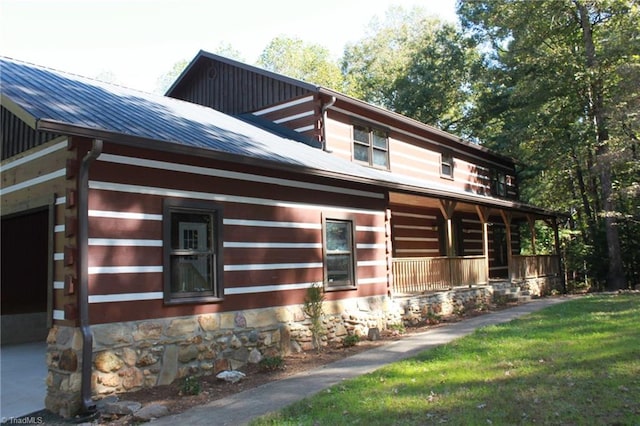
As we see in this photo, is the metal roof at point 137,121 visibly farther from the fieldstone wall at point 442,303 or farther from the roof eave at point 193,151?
the fieldstone wall at point 442,303

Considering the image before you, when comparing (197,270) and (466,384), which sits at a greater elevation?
(197,270)

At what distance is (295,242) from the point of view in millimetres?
9961

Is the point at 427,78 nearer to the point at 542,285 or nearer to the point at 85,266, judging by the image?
the point at 542,285

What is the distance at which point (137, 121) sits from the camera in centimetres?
782

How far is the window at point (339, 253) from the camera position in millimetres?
10828

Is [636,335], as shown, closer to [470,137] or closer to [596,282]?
[596,282]

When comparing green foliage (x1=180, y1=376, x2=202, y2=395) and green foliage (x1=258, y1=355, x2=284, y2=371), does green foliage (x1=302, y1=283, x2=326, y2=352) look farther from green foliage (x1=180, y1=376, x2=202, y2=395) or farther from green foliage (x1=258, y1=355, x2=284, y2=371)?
green foliage (x1=180, y1=376, x2=202, y2=395)

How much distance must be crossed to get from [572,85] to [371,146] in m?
9.78

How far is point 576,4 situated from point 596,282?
11389mm

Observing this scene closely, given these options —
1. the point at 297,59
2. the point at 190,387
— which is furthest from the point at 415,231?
the point at 297,59

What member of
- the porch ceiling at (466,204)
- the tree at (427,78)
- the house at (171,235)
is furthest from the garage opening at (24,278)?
the tree at (427,78)

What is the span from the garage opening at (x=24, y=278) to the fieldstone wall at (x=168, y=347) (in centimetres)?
420

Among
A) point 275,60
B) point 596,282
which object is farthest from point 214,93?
point 275,60

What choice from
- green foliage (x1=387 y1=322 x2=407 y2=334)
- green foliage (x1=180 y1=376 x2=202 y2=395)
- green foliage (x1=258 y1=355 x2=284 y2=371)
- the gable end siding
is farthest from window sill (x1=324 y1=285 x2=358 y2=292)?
the gable end siding
